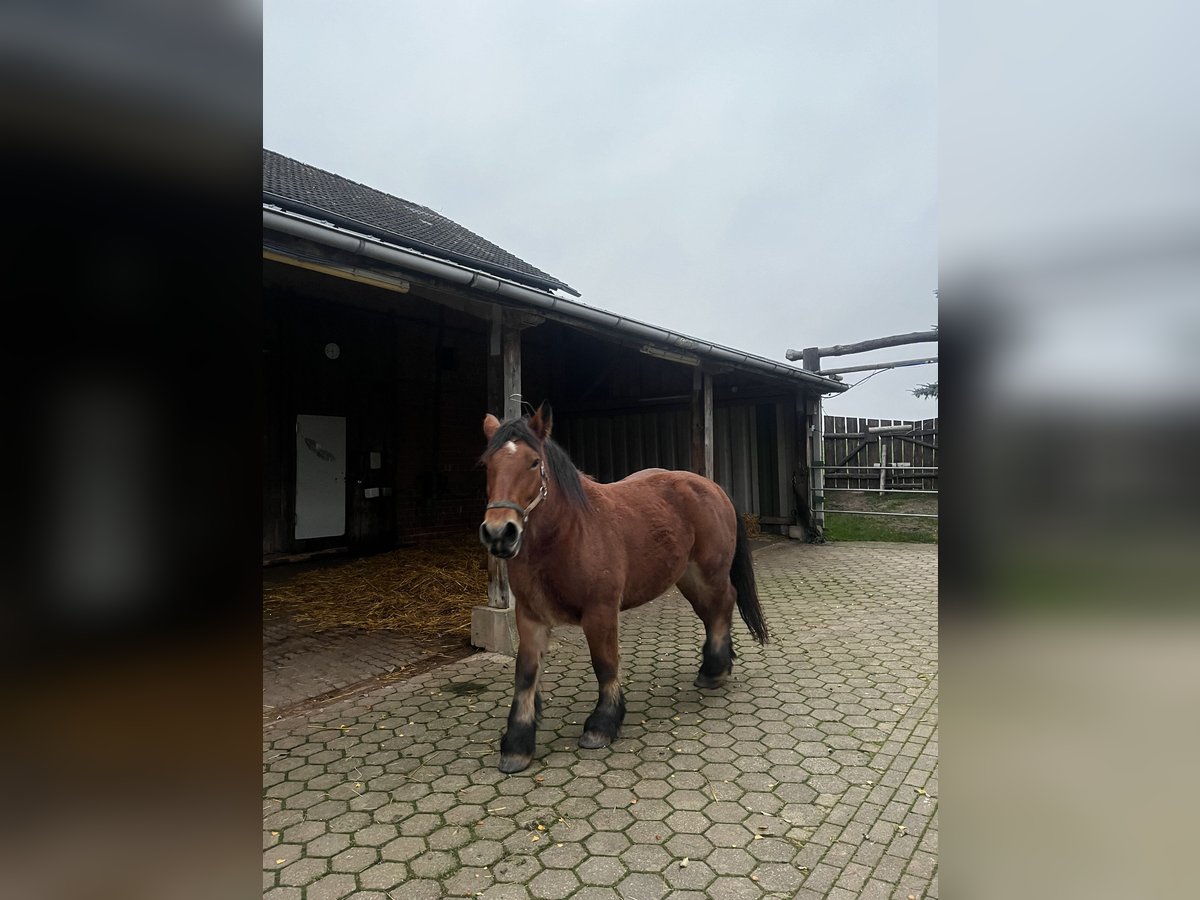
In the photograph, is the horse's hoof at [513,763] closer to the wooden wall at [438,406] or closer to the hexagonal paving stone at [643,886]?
the hexagonal paving stone at [643,886]

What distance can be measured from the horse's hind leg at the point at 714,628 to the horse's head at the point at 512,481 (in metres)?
1.49

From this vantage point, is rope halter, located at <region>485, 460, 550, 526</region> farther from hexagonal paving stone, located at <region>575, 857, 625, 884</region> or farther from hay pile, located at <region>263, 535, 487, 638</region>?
hay pile, located at <region>263, 535, 487, 638</region>

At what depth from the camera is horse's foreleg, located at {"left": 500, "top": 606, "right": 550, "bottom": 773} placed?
288 cm

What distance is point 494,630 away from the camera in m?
4.61

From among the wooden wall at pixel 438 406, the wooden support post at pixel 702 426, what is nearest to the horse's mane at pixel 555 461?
the wooden wall at pixel 438 406

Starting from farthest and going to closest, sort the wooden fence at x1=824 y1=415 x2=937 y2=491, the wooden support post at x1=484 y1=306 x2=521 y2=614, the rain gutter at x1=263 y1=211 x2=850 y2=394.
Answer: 1. the wooden fence at x1=824 y1=415 x2=937 y2=491
2. the wooden support post at x1=484 y1=306 x2=521 y2=614
3. the rain gutter at x1=263 y1=211 x2=850 y2=394

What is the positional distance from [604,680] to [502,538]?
1050mm

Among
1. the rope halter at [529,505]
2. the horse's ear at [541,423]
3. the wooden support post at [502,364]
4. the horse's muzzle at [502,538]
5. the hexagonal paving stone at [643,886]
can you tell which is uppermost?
the wooden support post at [502,364]

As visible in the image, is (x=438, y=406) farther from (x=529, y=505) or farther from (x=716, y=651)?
(x=529, y=505)

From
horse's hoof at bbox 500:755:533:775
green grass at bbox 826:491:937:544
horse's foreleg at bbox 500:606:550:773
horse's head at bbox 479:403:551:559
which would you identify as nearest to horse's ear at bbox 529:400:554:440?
horse's head at bbox 479:403:551:559

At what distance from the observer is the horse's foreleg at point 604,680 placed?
3070mm

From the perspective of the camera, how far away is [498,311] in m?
4.75

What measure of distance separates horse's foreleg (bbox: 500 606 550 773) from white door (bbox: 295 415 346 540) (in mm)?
5739
